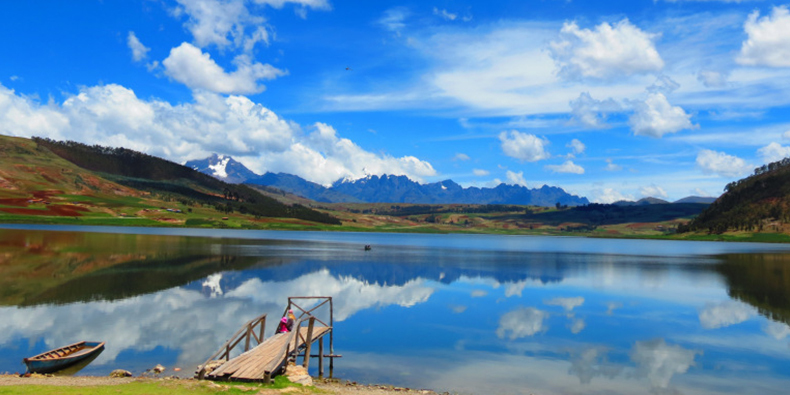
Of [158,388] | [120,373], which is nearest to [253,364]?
[158,388]

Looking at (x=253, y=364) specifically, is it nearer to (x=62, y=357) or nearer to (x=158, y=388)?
(x=158, y=388)

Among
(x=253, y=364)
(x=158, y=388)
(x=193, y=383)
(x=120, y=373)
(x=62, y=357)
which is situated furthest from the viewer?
(x=62, y=357)

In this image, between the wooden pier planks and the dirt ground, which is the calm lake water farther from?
the wooden pier planks

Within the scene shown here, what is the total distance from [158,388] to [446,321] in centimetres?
2650

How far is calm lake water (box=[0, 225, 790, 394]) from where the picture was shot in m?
28.7

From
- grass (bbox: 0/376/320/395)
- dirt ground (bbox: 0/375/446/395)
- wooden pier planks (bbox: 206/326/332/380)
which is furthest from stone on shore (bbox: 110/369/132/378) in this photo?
wooden pier planks (bbox: 206/326/332/380)

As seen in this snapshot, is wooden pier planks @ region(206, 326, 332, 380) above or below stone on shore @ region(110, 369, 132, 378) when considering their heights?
above

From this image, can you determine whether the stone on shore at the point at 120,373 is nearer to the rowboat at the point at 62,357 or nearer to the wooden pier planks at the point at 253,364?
the rowboat at the point at 62,357

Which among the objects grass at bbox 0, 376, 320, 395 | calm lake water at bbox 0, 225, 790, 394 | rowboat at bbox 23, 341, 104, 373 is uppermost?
grass at bbox 0, 376, 320, 395

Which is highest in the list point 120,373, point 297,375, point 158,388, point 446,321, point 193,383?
point 158,388

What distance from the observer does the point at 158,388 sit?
2128cm

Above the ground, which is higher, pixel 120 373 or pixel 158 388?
pixel 158 388

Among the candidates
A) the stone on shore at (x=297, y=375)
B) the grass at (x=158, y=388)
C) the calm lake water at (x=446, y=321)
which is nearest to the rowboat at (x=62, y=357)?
the calm lake water at (x=446, y=321)

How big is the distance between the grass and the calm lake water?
5.54m
